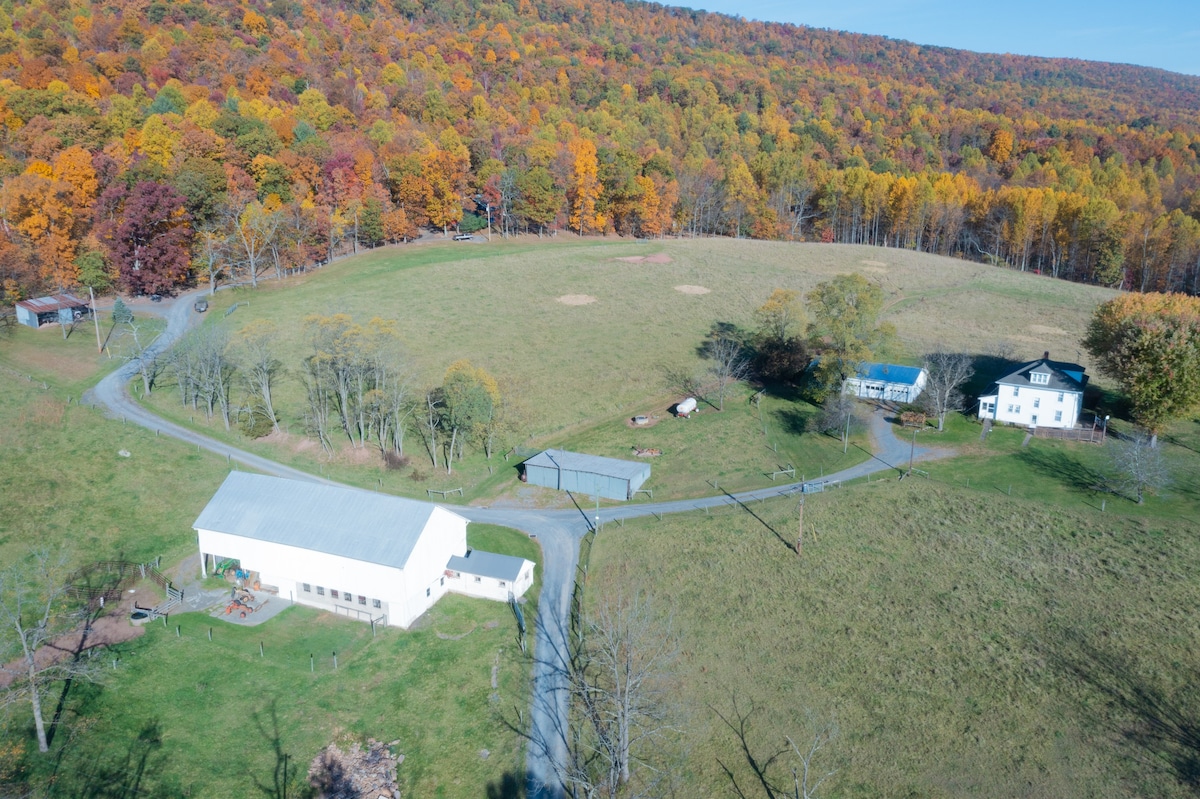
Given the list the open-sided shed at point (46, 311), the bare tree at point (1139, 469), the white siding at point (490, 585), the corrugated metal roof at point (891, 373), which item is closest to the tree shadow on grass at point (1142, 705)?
the bare tree at point (1139, 469)

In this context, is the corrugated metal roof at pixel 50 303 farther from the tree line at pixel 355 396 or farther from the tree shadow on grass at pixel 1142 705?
the tree shadow on grass at pixel 1142 705

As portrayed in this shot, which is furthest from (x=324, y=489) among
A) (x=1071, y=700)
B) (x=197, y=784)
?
(x=1071, y=700)

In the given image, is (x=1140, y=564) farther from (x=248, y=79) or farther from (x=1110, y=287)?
(x=248, y=79)

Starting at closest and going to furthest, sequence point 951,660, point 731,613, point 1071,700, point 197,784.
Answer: point 197,784 < point 1071,700 < point 951,660 < point 731,613

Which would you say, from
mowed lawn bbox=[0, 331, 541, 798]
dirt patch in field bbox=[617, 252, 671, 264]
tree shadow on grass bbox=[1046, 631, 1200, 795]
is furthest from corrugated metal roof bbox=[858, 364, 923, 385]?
dirt patch in field bbox=[617, 252, 671, 264]

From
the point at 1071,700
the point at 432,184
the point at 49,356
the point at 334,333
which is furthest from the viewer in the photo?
the point at 432,184

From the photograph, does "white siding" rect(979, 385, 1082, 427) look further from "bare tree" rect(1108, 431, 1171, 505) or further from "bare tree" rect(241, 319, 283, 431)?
"bare tree" rect(241, 319, 283, 431)
